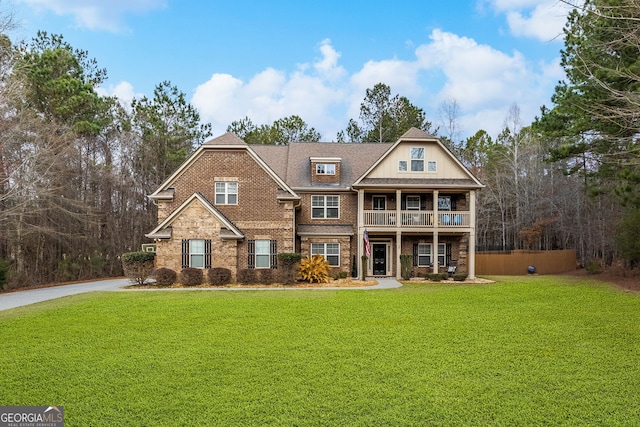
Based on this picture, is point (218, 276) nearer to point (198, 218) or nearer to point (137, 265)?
point (198, 218)

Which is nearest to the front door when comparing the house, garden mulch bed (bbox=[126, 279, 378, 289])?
the house

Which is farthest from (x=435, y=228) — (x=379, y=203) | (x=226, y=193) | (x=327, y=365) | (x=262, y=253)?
(x=327, y=365)

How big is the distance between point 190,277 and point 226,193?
4.70 metres

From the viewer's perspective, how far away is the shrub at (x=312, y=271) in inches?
822

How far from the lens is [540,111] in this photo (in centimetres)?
2395

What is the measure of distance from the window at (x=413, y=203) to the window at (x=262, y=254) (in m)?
8.27

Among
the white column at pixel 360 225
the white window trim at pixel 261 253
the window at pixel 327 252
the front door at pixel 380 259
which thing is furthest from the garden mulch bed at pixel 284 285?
the front door at pixel 380 259

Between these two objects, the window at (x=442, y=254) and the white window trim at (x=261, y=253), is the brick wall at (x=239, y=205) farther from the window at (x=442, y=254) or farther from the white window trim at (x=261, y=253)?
the window at (x=442, y=254)

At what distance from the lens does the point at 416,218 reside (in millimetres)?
23359

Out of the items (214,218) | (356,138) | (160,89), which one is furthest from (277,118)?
(214,218)

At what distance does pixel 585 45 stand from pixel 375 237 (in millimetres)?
13537

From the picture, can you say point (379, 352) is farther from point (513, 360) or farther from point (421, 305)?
point (421, 305)

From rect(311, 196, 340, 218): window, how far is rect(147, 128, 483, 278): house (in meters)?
0.06

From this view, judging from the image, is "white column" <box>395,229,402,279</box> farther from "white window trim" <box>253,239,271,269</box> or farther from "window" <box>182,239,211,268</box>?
"window" <box>182,239,211,268</box>
